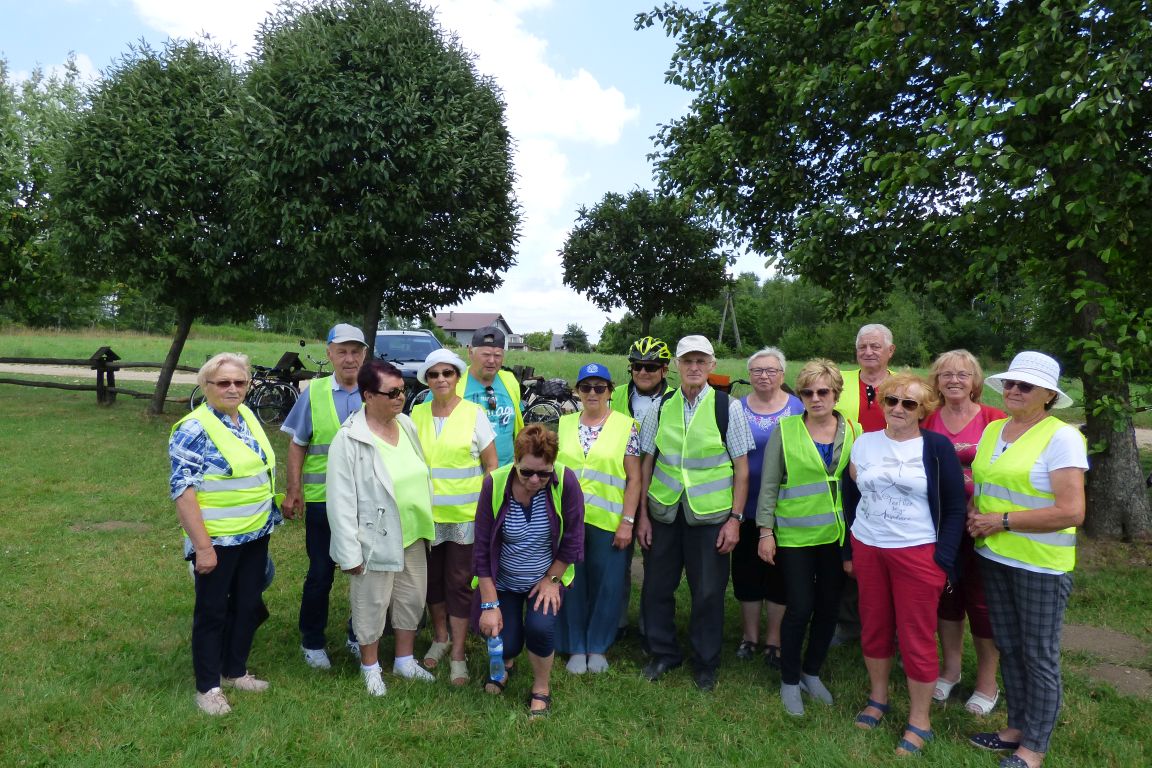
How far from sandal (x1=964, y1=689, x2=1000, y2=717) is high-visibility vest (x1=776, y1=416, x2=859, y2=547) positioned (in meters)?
1.13

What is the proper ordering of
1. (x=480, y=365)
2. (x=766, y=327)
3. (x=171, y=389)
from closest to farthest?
(x=480, y=365) < (x=171, y=389) < (x=766, y=327)

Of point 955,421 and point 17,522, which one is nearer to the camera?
point 955,421

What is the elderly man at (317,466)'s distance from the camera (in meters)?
4.27

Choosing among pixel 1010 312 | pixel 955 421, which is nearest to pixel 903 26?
pixel 1010 312

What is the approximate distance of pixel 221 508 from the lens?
3580mm

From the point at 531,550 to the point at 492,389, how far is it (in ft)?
3.84

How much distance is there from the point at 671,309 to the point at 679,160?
11.4 meters

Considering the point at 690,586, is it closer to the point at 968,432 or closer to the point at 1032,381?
the point at 968,432

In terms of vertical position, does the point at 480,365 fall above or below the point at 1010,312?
below

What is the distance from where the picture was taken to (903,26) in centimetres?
650

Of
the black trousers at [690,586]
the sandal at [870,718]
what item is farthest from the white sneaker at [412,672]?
the sandal at [870,718]

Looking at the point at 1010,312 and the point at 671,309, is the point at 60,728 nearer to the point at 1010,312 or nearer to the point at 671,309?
the point at 1010,312

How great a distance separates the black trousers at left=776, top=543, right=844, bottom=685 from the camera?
3.96 meters

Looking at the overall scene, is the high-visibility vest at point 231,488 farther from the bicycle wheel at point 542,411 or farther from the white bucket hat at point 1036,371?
the bicycle wheel at point 542,411
